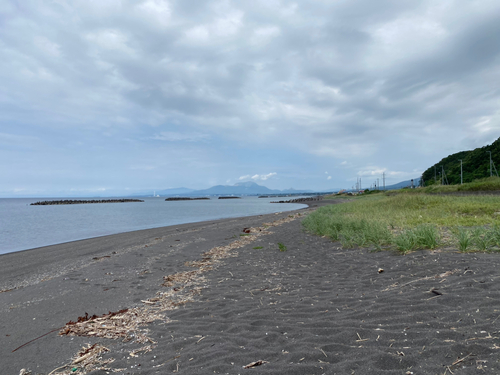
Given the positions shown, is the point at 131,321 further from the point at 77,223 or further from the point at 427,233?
the point at 77,223

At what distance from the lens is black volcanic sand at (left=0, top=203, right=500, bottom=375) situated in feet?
9.98

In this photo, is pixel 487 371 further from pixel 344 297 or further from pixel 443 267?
pixel 443 267

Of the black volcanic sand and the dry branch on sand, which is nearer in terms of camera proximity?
the black volcanic sand

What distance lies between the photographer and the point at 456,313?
3705 mm

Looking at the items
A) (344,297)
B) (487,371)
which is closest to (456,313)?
(487,371)

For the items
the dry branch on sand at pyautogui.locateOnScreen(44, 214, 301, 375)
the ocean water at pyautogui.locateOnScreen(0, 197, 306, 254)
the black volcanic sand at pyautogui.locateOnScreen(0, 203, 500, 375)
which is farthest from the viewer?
the ocean water at pyautogui.locateOnScreen(0, 197, 306, 254)

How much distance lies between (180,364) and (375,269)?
4955 mm

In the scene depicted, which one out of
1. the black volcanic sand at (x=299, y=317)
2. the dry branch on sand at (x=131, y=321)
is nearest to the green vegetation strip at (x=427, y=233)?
the black volcanic sand at (x=299, y=317)

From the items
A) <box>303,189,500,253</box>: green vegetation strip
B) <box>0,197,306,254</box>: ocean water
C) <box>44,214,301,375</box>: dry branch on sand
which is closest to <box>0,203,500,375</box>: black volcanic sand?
<box>44,214,301,375</box>: dry branch on sand

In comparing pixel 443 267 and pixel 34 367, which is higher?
pixel 443 267

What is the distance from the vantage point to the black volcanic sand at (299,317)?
3.04m

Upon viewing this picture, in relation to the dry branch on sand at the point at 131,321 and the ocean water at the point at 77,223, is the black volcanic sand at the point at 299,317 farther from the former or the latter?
the ocean water at the point at 77,223

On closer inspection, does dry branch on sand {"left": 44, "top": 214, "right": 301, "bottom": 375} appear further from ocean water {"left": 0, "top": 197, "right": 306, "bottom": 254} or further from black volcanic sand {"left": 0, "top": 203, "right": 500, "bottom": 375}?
ocean water {"left": 0, "top": 197, "right": 306, "bottom": 254}

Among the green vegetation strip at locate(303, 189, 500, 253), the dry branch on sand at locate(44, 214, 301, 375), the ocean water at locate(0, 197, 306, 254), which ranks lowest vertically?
the ocean water at locate(0, 197, 306, 254)
